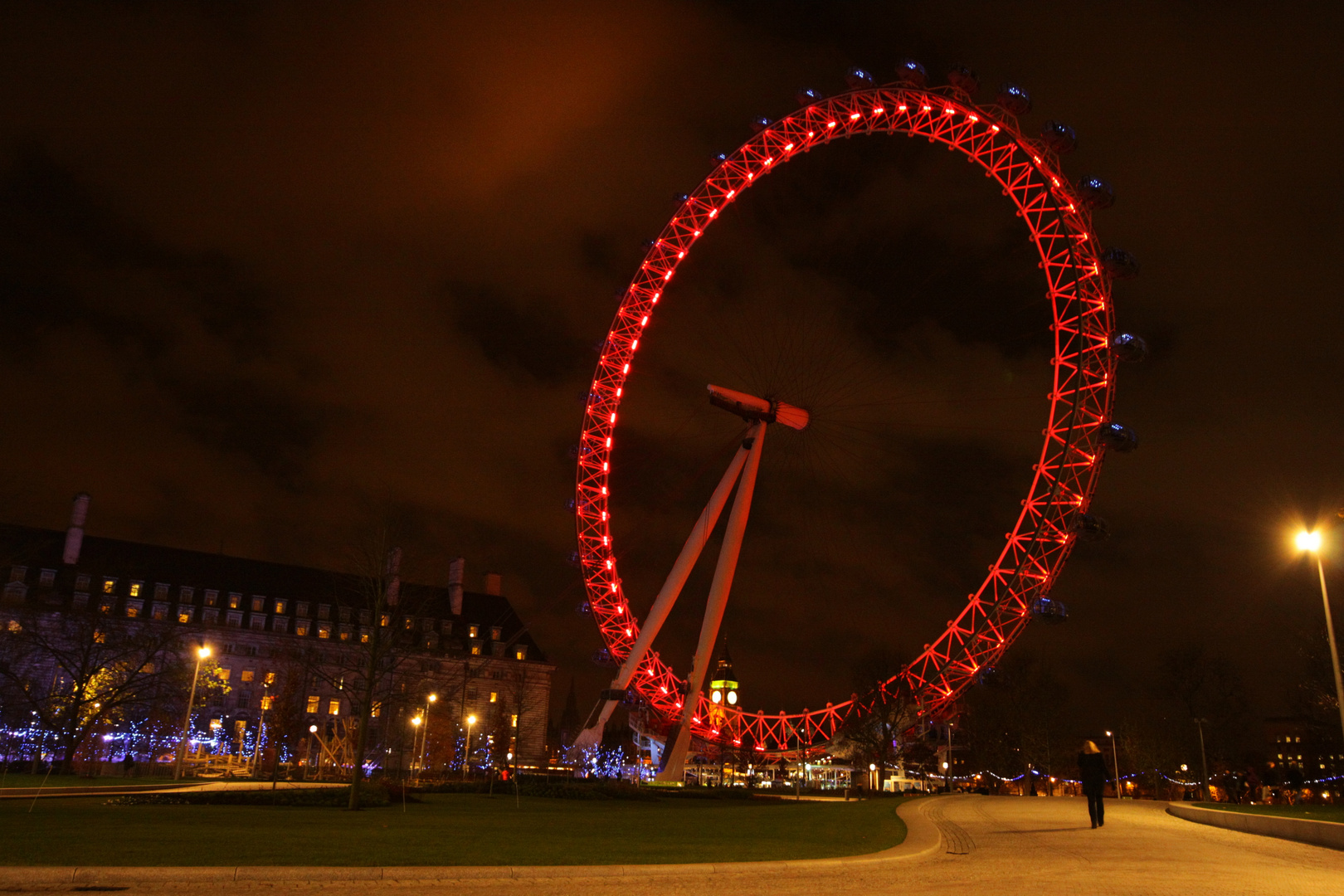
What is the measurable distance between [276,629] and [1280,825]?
97770 millimetres

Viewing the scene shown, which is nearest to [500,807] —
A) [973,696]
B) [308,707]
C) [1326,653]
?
[1326,653]

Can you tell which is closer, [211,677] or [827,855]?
[827,855]

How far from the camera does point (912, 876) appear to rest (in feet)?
43.4

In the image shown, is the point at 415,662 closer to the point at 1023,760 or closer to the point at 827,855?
the point at 1023,760

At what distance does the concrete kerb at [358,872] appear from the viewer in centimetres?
1106

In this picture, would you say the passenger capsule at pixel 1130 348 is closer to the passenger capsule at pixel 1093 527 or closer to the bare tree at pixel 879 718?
the passenger capsule at pixel 1093 527

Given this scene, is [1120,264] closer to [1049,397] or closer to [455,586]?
[1049,397]

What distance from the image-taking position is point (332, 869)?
1177cm

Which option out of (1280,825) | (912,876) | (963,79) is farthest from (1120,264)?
(912,876)

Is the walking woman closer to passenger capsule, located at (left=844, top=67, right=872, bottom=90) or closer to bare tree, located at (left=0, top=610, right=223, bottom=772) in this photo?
passenger capsule, located at (left=844, top=67, right=872, bottom=90)

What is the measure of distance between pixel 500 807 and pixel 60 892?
2083 centimetres

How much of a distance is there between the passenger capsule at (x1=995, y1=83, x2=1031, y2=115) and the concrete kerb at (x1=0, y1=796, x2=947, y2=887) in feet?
117

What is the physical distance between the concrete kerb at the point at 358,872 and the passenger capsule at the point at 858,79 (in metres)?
38.2

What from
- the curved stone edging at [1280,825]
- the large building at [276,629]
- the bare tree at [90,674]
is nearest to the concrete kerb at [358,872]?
the curved stone edging at [1280,825]
